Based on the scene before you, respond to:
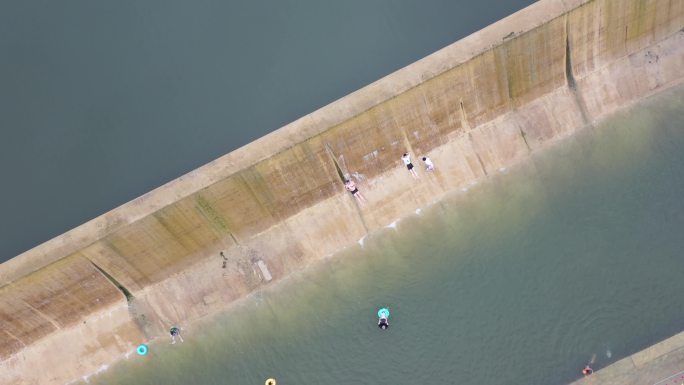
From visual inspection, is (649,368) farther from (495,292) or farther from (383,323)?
(383,323)

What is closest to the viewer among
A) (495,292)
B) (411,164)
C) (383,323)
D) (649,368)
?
(649,368)

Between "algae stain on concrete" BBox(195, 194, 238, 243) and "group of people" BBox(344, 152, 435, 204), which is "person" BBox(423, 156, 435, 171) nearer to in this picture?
"group of people" BBox(344, 152, 435, 204)

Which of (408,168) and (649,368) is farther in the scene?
(408,168)

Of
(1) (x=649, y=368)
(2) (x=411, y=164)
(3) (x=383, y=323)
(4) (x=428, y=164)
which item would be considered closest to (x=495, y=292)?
(3) (x=383, y=323)

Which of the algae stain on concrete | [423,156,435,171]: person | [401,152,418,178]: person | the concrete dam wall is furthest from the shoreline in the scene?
the algae stain on concrete

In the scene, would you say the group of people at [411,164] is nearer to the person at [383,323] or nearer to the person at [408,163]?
the person at [408,163]

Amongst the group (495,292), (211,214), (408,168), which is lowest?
(495,292)
